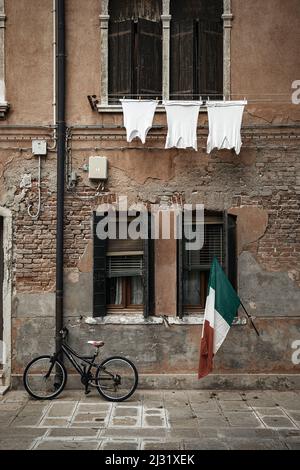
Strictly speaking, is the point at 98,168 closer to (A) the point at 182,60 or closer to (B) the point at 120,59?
(B) the point at 120,59

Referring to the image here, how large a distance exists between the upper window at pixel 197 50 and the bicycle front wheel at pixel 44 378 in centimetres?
486

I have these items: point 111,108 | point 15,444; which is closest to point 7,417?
point 15,444

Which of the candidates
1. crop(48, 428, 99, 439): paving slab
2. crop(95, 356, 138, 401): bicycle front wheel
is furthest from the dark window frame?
crop(48, 428, 99, 439): paving slab

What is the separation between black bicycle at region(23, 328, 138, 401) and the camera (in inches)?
321

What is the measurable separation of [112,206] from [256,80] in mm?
3187

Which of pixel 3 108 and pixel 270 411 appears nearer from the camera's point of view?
pixel 270 411

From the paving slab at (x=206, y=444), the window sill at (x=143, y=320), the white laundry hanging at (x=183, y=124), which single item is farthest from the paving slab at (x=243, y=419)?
the white laundry hanging at (x=183, y=124)

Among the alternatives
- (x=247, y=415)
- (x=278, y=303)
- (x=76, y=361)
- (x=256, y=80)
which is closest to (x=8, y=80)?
(x=256, y=80)

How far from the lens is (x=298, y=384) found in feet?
28.3

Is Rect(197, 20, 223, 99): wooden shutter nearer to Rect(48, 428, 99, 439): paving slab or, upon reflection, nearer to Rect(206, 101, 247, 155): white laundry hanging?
Rect(206, 101, 247, 155): white laundry hanging

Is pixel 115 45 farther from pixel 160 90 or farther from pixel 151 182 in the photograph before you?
pixel 151 182

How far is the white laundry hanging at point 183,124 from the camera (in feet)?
27.6

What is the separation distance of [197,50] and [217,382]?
5590 millimetres

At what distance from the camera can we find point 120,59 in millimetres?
8969
